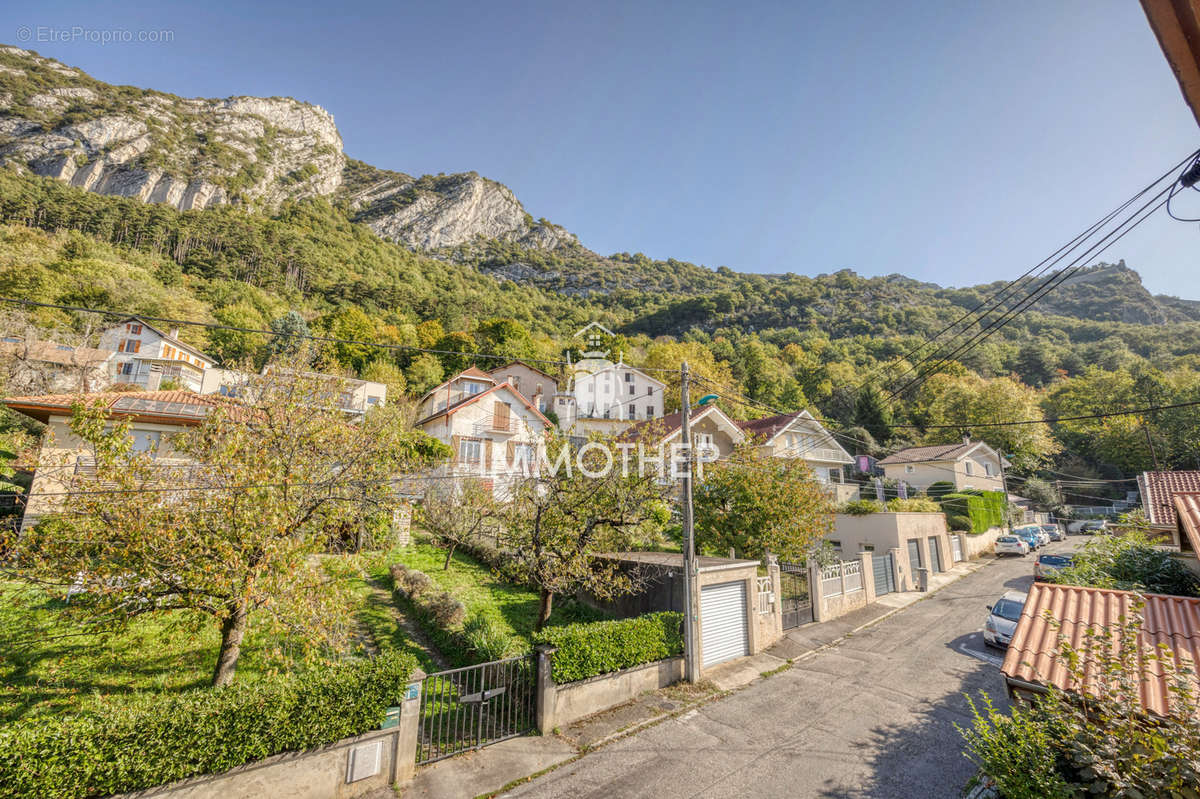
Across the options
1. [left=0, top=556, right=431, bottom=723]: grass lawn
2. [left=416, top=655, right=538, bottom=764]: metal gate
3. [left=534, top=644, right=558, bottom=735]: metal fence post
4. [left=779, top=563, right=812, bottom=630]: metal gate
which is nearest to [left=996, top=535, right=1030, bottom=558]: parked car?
[left=779, top=563, right=812, bottom=630]: metal gate

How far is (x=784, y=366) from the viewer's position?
212 feet

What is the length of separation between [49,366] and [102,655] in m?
28.4

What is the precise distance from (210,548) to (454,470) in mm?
20940

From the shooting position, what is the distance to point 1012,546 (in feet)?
98.3

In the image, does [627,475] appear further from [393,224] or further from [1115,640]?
[393,224]

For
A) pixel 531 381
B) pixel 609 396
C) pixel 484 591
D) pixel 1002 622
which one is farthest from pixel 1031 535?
pixel 531 381

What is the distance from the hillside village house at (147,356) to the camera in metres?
35.8

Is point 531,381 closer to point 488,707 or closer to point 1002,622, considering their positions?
point 488,707

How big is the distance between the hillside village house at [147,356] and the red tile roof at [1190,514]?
4830cm

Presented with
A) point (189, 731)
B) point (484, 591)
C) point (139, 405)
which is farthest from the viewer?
point (139, 405)

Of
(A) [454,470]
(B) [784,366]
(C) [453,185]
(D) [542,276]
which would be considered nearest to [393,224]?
(C) [453,185]

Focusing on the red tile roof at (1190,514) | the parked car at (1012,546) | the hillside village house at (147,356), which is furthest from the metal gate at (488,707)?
the hillside village house at (147,356)

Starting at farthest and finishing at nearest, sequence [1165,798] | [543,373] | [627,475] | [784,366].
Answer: [784,366]
[543,373]
[627,475]
[1165,798]

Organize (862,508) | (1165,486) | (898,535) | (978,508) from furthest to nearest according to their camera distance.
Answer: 1. (978,508)
2. (862,508)
3. (898,535)
4. (1165,486)
